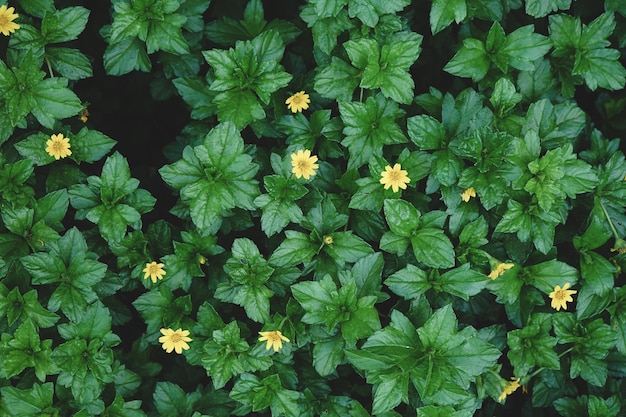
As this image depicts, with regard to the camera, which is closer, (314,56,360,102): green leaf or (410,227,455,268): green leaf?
(410,227,455,268): green leaf

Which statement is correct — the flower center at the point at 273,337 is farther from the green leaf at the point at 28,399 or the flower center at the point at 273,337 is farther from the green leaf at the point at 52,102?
the green leaf at the point at 52,102

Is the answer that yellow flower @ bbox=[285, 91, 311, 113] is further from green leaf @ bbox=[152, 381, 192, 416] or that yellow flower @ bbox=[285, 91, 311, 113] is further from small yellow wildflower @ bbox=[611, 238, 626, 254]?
small yellow wildflower @ bbox=[611, 238, 626, 254]

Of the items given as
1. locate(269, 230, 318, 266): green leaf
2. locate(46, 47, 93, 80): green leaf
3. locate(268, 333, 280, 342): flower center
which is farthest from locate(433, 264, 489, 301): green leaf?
locate(46, 47, 93, 80): green leaf

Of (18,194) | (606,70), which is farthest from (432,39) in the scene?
(18,194)

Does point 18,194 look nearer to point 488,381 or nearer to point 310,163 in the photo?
point 310,163

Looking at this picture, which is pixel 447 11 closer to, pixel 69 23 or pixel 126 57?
pixel 126 57

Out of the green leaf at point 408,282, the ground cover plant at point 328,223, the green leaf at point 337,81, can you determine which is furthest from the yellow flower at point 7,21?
the green leaf at point 408,282

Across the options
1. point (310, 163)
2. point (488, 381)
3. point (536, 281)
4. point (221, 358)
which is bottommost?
point (488, 381)
